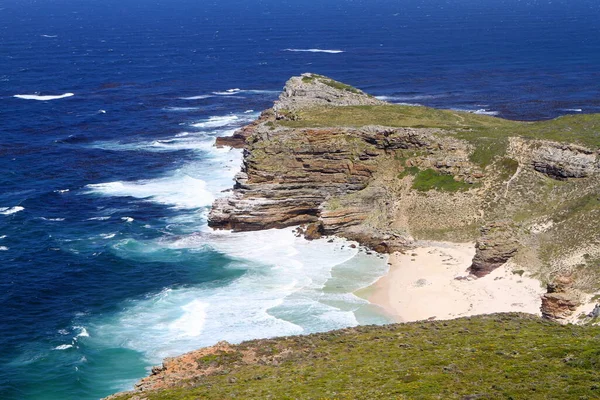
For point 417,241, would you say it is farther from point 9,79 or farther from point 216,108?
point 9,79

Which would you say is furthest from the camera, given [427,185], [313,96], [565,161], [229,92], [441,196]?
[229,92]

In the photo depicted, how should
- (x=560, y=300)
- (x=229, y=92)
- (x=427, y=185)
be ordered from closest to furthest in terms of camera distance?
(x=560, y=300) < (x=427, y=185) < (x=229, y=92)

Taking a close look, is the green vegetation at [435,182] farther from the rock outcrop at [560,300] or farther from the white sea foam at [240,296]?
the rock outcrop at [560,300]

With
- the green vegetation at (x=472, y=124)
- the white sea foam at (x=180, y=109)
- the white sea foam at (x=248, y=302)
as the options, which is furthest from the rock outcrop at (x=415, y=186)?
the white sea foam at (x=180, y=109)

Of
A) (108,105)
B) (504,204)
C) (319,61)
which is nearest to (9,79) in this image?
(108,105)

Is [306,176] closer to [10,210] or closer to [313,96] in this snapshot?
[313,96]

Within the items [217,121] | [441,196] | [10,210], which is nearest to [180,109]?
[217,121]
